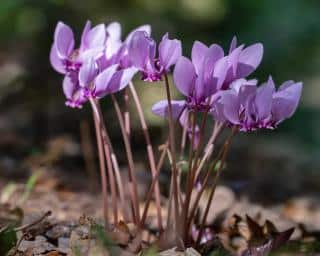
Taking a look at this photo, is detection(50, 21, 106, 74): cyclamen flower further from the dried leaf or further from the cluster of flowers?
the dried leaf

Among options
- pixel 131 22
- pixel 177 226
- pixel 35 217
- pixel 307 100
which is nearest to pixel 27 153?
pixel 35 217

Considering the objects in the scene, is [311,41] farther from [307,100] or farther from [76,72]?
[76,72]

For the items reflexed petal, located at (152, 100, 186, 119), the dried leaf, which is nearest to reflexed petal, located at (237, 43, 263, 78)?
reflexed petal, located at (152, 100, 186, 119)

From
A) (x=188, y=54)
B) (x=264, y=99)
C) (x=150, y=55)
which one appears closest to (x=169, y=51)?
(x=150, y=55)

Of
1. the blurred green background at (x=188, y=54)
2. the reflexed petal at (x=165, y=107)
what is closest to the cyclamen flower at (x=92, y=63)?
the reflexed petal at (x=165, y=107)

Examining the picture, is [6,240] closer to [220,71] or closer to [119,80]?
[119,80]

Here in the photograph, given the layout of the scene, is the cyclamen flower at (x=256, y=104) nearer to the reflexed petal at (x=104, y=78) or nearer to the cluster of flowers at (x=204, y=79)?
the cluster of flowers at (x=204, y=79)
